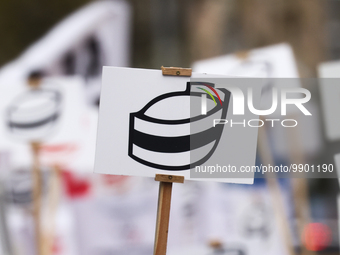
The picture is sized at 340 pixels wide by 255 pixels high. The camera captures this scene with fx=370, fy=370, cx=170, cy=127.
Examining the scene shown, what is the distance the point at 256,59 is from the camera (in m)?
1.87

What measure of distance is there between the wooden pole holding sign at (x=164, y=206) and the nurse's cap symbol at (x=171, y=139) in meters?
0.03

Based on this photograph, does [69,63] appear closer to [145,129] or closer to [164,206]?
[145,129]

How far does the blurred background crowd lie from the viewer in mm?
2270

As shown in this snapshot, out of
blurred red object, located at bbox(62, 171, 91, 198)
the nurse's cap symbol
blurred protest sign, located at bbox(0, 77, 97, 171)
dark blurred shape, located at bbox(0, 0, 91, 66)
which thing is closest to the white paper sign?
the nurse's cap symbol

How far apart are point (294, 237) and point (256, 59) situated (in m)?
1.18

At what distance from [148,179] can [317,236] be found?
3.84ft

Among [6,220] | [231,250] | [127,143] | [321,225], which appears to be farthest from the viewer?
[321,225]

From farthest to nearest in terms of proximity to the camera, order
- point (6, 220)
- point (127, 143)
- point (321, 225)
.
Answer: point (321, 225), point (6, 220), point (127, 143)

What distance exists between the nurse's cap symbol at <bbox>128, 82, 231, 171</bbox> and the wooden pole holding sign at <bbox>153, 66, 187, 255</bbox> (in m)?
0.03

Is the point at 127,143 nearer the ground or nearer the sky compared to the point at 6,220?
nearer the sky

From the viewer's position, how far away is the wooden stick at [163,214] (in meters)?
0.95

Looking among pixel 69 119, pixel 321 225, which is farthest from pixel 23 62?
pixel 321 225

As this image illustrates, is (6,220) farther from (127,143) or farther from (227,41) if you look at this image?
(227,41)

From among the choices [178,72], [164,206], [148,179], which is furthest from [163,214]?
[148,179]
